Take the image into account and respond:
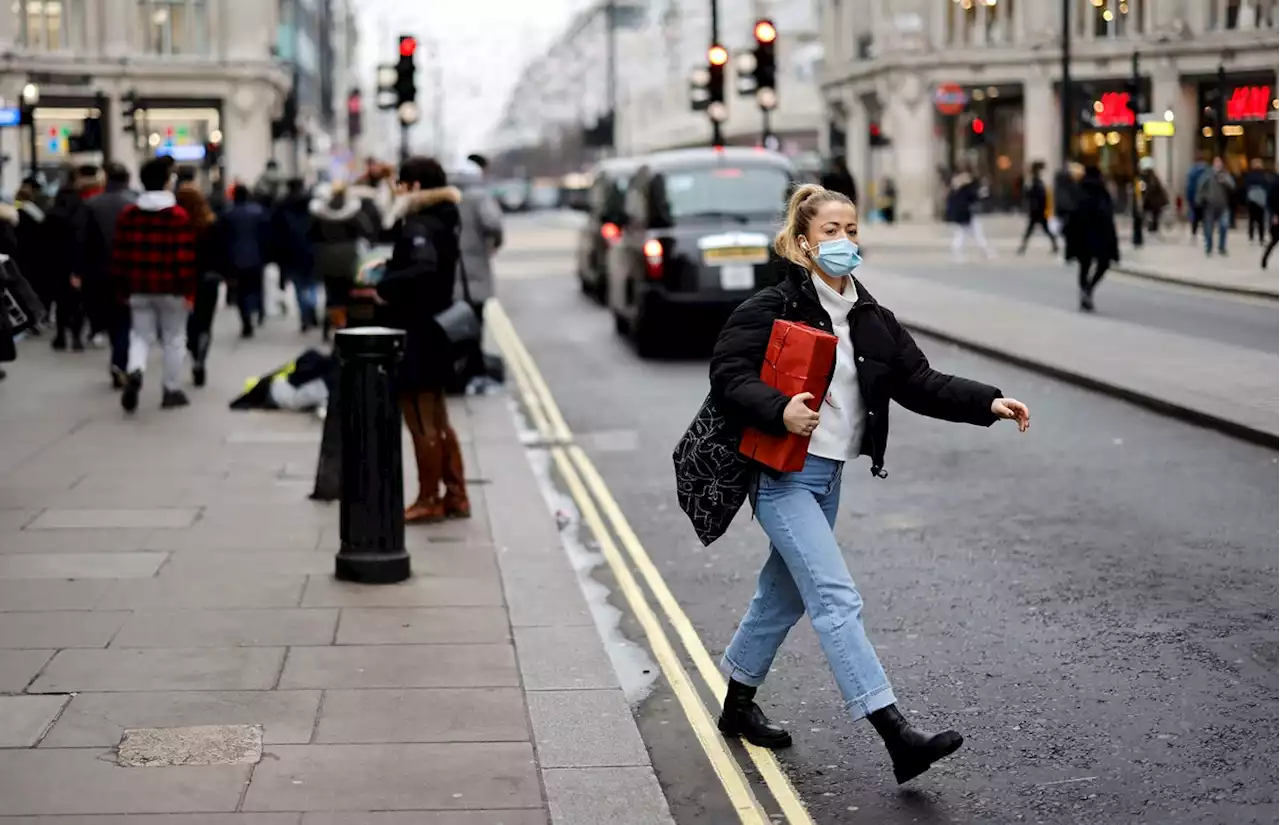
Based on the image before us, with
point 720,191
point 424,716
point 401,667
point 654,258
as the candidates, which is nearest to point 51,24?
point 720,191

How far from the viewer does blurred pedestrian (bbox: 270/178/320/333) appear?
2166 centimetres

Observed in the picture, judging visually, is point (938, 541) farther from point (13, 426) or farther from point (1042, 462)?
point (13, 426)

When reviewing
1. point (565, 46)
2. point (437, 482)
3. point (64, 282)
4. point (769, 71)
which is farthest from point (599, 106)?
point (437, 482)

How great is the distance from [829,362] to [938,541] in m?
4.11

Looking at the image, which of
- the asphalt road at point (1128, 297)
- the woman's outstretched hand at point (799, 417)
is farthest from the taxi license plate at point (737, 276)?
the woman's outstretched hand at point (799, 417)

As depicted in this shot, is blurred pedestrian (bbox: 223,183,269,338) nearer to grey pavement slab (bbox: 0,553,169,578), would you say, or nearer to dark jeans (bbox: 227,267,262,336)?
dark jeans (bbox: 227,267,262,336)

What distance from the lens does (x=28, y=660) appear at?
6504 millimetres

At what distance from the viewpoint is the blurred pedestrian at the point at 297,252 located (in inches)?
853

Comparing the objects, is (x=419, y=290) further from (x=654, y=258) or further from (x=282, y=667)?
(x=654, y=258)

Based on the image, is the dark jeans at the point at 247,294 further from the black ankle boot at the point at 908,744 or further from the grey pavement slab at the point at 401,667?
the black ankle boot at the point at 908,744

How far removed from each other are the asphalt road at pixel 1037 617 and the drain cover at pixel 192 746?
3.88 ft

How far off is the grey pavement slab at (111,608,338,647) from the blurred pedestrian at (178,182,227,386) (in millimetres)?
7719

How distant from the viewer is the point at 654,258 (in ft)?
60.7

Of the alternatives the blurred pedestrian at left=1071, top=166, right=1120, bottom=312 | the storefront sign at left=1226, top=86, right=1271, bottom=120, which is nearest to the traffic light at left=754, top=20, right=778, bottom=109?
the blurred pedestrian at left=1071, top=166, right=1120, bottom=312
